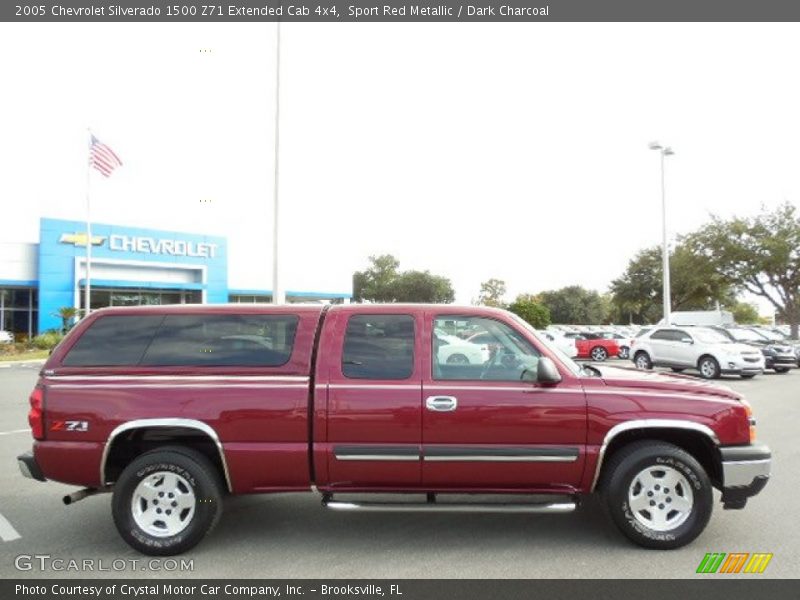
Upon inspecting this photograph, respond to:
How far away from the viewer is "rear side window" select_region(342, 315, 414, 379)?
4.82 meters

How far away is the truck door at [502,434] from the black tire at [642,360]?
17793mm

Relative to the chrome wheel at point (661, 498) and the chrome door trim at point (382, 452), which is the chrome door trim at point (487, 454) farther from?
the chrome wheel at point (661, 498)

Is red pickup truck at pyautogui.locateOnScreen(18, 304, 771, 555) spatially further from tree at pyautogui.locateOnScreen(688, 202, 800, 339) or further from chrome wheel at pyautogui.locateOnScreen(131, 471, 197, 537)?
tree at pyautogui.locateOnScreen(688, 202, 800, 339)

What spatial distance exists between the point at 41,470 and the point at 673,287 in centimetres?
Answer: 5180

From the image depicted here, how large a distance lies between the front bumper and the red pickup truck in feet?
0.03

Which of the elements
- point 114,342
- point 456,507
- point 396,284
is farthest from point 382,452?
point 396,284

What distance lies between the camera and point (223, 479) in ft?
16.0

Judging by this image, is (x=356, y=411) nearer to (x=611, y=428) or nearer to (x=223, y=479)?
(x=223, y=479)

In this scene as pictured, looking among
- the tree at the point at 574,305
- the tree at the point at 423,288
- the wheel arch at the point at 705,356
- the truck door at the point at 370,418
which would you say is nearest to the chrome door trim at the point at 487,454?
the truck door at the point at 370,418

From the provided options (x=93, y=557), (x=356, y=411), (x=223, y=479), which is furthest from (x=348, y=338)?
(x=93, y=557)

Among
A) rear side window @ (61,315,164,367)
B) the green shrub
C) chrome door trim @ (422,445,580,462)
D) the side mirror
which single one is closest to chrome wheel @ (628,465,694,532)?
chrome door trim @ (422,445,580,462)

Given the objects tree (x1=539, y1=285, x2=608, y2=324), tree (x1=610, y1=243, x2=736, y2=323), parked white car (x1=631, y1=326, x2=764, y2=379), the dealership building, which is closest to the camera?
parked white car (x1=631, y1=326, x2=764, y2=379)

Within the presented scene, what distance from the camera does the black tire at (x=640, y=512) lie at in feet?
15.4

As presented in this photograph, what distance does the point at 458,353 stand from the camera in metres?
4.90
